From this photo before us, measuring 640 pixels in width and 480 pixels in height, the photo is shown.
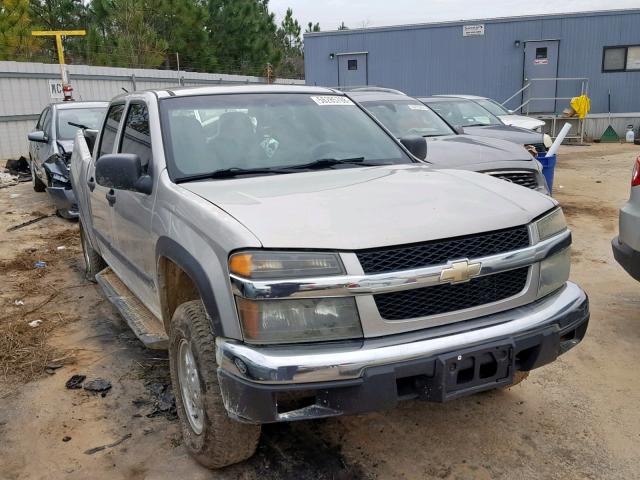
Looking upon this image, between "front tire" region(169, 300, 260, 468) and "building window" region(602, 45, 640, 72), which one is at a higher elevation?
"building window" region(602, 45, 640, 72)

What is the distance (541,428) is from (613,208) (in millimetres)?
6849

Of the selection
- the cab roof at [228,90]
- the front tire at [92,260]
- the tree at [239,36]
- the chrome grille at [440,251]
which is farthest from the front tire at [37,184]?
the tree at [239,36]

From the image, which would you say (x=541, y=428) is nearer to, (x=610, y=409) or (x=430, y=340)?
(x=610, y=409)

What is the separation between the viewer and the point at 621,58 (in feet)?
63.7

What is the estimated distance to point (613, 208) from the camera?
29.7ft

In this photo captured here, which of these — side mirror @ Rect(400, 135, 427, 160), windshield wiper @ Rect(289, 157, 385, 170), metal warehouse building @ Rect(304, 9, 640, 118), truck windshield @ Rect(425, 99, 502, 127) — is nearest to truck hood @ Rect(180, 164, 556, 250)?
windshield wiper @ Rect(289, 157, 385, 170)

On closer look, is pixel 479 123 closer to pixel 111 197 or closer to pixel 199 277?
pixel 111 197

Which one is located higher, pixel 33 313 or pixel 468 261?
pixel 468 261

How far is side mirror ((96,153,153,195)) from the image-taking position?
322 centimetres

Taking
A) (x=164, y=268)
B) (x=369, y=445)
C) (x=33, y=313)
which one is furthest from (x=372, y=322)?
(x=33, y=313)

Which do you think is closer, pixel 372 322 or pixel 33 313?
pixel 372 322

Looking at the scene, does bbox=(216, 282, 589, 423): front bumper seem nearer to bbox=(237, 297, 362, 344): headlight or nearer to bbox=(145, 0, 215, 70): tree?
bbox=(237, 297, 362, 344): headlight

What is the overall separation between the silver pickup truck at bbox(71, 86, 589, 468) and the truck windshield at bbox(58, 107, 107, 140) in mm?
6779

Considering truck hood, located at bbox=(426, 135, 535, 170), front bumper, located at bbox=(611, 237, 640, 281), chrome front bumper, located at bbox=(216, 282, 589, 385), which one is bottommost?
front bumper, located at bbox=(611, 237, 640, 281)
